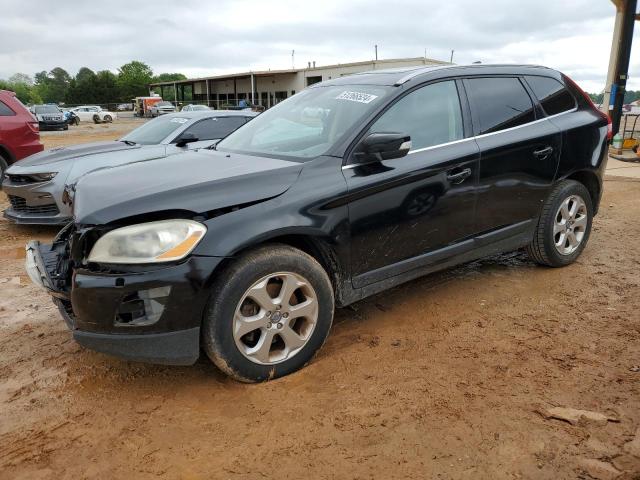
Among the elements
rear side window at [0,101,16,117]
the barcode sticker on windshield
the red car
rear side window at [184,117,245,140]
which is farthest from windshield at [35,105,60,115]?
the barcode sticker on windshield

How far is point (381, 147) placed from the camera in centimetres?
299

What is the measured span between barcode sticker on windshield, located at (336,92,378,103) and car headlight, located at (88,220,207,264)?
5.14ft

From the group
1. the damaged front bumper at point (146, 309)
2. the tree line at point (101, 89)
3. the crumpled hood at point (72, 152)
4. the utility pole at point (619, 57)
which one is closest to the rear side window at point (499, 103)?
the damaged front bumper at point (146, 309)

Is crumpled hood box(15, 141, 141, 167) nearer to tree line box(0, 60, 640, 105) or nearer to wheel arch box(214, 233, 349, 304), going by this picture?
wheel arch box(214, 233, 349, 304)

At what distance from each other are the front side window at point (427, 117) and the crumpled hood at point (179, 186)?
0.76m

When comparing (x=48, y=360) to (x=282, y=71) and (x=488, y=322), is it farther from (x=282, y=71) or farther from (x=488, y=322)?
(x=282, y=71)

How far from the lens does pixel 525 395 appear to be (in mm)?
2686

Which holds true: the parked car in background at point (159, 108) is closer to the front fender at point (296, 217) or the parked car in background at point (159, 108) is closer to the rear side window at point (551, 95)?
the rear side window at point (551, 95)

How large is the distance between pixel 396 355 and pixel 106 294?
170 cm

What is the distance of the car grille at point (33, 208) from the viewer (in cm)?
602

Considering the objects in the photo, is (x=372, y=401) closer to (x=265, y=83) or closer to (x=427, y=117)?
(x=427, y=117)

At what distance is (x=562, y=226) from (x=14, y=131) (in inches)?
338

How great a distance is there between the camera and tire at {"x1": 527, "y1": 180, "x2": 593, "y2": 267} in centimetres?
425

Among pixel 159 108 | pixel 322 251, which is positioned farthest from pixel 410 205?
pixel 159 108
